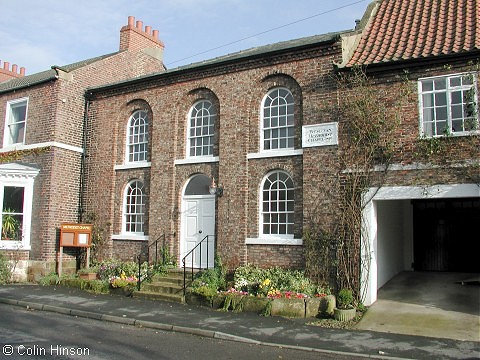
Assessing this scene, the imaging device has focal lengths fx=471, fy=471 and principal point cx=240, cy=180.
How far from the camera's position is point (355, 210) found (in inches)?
476

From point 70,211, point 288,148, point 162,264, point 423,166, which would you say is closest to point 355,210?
point 423,166

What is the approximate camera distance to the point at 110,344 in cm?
851

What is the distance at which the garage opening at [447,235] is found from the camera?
15266mm

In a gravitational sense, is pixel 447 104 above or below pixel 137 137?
below

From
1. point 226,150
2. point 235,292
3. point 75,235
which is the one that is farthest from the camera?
point 75,235

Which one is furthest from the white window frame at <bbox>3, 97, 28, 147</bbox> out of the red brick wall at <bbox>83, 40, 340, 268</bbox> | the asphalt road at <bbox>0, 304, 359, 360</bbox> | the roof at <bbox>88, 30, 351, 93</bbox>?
the asphalt road at <bbox>0, 304, 359, 360</bbox>

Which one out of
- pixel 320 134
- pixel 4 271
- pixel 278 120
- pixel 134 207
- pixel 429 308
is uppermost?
pixel 278 120

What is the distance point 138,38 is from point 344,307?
15.7 m

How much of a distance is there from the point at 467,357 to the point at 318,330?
289cm

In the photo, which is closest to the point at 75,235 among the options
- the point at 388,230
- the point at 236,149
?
the point at 236,149

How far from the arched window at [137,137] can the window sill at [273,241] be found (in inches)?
213

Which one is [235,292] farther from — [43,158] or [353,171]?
[43,158]

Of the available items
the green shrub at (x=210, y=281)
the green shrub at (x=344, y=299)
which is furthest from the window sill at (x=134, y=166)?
the green shrub at (x=344, y=299)

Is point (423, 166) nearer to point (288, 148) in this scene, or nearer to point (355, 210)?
point (355, 210)
